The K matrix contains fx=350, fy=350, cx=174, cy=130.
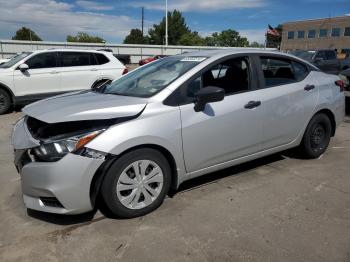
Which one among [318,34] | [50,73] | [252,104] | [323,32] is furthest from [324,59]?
[318,34]

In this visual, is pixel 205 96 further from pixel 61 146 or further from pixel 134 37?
pixel 134 37

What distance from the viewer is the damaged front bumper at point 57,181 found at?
9.59 ft

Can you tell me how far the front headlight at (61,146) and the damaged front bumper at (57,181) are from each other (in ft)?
0.15

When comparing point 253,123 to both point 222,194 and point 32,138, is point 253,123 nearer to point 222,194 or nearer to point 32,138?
point 222,194

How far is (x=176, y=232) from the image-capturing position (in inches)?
124

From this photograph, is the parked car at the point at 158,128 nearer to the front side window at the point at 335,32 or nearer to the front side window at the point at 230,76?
the front side window at the point at 230,76

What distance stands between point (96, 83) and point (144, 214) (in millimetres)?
7020

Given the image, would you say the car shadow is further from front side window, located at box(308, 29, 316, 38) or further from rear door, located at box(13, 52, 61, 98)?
front side window, located at box(308, 29, 316, 38)

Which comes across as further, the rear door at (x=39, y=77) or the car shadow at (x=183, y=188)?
the rear door at (x=39, y=77)

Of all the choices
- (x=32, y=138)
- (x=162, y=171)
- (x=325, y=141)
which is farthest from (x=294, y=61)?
(x=32, y=138)

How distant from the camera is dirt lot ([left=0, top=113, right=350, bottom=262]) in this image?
284 cm

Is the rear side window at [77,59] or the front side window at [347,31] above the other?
the front side window at [347,31]

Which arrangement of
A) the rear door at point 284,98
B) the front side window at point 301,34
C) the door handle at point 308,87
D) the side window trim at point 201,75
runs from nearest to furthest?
the side window trim at point 201,75, the rear door at point 284,98, the door handle at point 308,87, the front side window at point 301,34

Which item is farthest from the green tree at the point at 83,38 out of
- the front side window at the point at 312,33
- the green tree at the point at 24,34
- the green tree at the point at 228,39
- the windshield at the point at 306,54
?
the windshield at the point at 306,54
